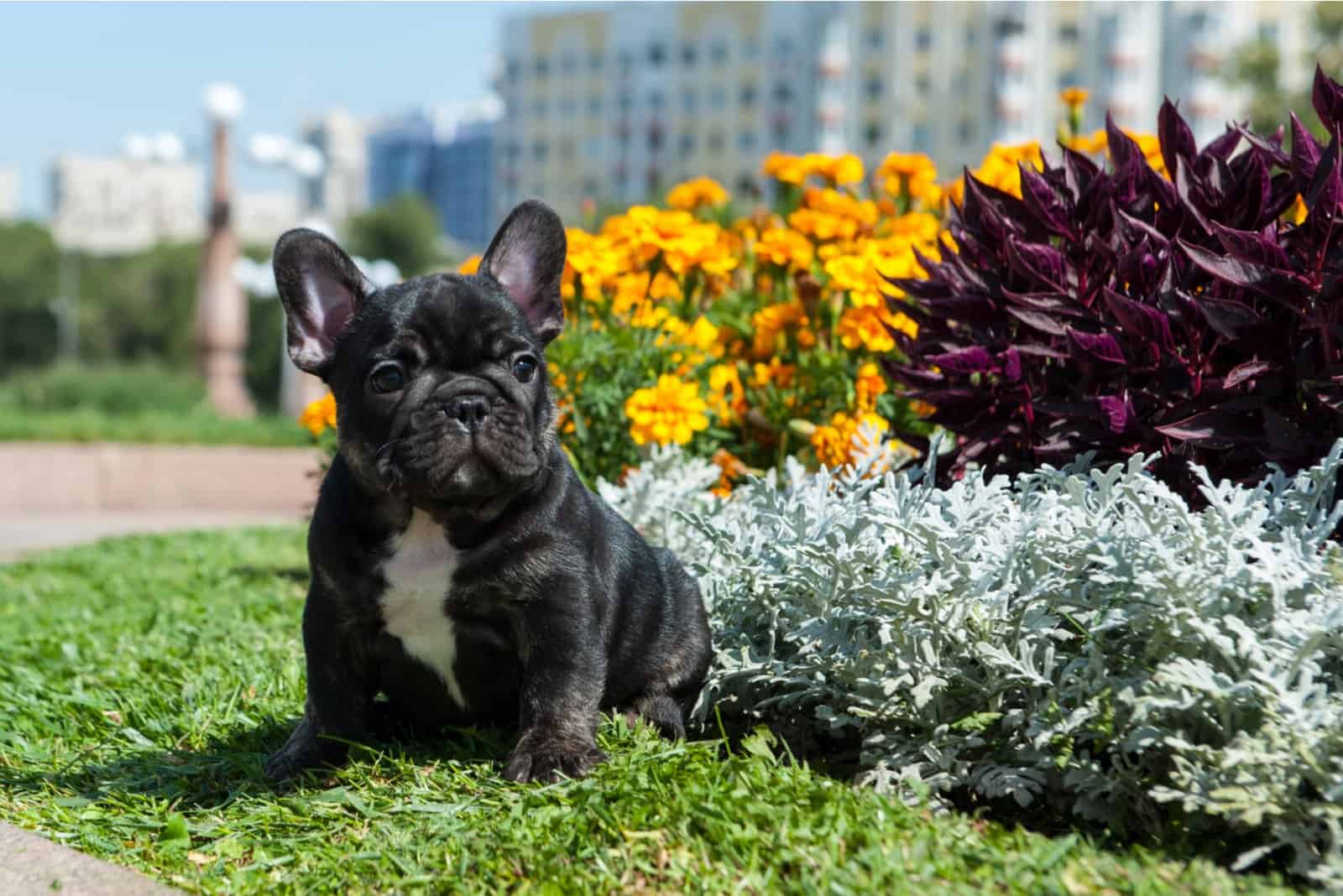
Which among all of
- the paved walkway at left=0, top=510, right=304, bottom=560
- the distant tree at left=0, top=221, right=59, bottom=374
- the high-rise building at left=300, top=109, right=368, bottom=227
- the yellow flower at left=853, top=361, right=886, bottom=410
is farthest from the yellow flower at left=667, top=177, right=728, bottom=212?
the high-rise building at left=300, top=109, right=368, bottom=227

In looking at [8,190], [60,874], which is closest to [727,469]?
[60,874]

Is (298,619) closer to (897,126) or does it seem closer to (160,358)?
(160,358)

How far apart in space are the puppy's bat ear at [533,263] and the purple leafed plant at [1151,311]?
109 centimetres

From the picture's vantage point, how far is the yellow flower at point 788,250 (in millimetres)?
5586

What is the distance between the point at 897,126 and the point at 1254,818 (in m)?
87.5

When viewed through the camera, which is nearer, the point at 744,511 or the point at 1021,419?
the point at 1021,419

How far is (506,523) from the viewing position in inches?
122

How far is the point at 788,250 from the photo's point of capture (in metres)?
5.63

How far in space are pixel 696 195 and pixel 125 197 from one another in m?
166

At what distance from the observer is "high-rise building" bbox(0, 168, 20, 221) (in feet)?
543

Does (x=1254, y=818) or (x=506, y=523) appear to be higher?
(x=506, y=523)

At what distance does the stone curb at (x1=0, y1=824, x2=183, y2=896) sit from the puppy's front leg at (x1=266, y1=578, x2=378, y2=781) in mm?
523

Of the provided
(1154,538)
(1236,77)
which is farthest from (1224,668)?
(1236,77)

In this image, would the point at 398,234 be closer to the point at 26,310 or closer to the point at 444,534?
the point at 26,310
